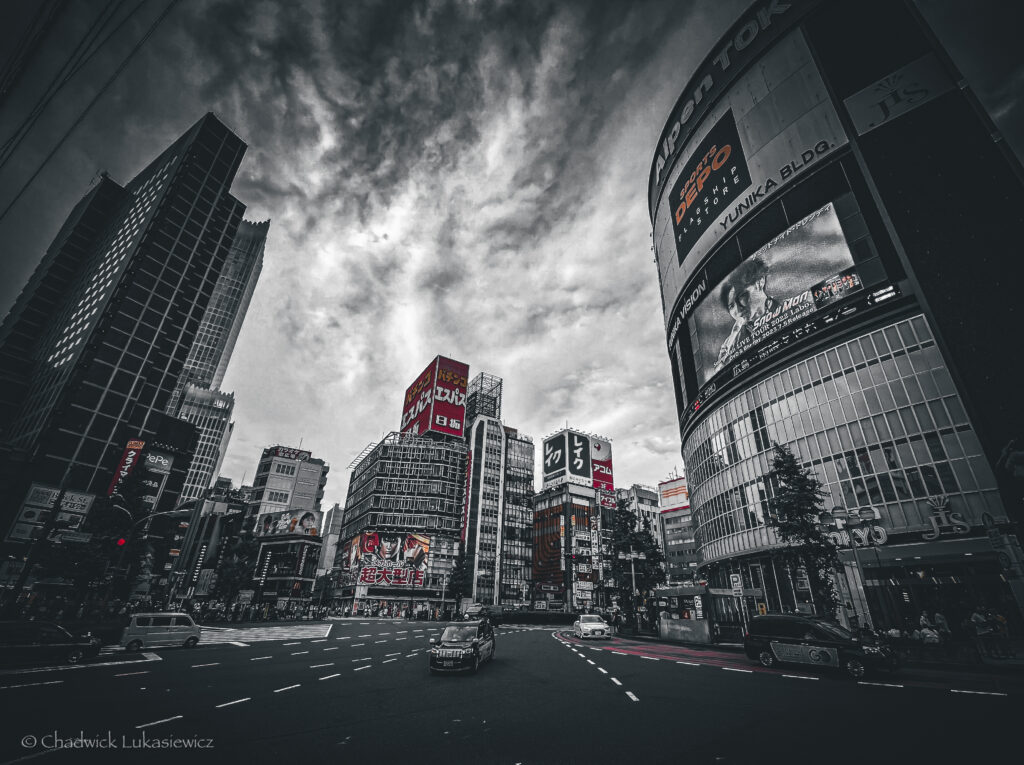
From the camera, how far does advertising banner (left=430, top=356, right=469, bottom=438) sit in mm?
96562

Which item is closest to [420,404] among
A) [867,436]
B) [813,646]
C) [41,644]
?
[867,436]

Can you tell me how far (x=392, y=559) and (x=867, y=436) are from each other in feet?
255

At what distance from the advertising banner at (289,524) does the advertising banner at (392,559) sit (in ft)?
43.2

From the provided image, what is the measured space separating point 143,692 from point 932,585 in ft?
137

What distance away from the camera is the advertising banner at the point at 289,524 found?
91875mm

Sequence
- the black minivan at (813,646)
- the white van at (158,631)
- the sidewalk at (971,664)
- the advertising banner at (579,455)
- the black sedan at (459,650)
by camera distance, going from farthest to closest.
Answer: the advertising banner at (579,455) → the white van at (158,631) → the sidewalk at (971,664) → the black sedan at (459,650) → the black minivan at (813,646)

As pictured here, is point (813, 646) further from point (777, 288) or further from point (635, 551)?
point (777, 288)

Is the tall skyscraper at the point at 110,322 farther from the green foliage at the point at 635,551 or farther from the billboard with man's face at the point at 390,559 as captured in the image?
the green foliage at the point at 635,551

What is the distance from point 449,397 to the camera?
9869 centimetres

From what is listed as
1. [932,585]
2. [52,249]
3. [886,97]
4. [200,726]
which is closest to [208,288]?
[52,249]

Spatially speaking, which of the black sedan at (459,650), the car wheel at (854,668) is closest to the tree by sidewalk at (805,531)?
the car wheel at (854,668)

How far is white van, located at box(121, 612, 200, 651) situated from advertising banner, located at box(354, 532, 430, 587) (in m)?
64.2

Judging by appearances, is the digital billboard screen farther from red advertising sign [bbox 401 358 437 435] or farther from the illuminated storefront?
red advertising sign [bbox 401 358 437 435]

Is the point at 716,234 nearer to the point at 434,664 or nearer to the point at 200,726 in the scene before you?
the point at 434,664
